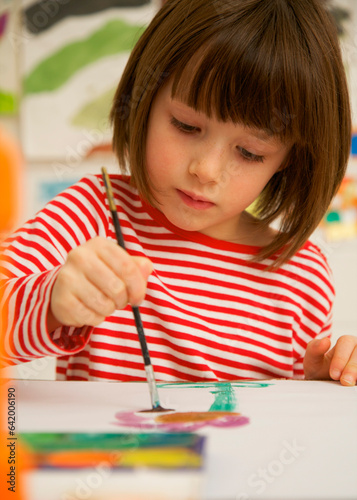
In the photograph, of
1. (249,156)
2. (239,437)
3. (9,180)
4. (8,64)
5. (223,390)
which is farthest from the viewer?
(8,64)

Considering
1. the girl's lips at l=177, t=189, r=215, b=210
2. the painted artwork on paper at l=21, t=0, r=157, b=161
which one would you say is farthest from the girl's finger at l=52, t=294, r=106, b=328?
the painted artwork on paper at l=21, t=0, r=157, b=161

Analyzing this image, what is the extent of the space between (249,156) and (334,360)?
0.68ft

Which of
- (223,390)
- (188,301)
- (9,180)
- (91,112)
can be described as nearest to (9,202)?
(9,180)

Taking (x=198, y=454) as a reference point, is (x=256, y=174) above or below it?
above

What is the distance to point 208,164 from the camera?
503mm

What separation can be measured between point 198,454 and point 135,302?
0.11m

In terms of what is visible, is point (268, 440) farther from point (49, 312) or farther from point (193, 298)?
point (193, 298)

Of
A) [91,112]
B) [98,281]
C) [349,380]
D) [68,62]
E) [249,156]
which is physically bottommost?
[349,380]

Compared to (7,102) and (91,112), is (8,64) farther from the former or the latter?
(91,112)

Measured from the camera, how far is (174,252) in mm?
648

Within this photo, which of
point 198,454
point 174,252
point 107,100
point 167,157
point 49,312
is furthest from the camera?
point 107,100

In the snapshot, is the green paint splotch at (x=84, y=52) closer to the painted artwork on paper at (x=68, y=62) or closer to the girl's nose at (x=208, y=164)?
the painted artwork on paper at (x=68, y=62)

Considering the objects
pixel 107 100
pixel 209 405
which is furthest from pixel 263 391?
pixel 107 100

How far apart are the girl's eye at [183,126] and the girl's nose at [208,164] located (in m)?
0.03
